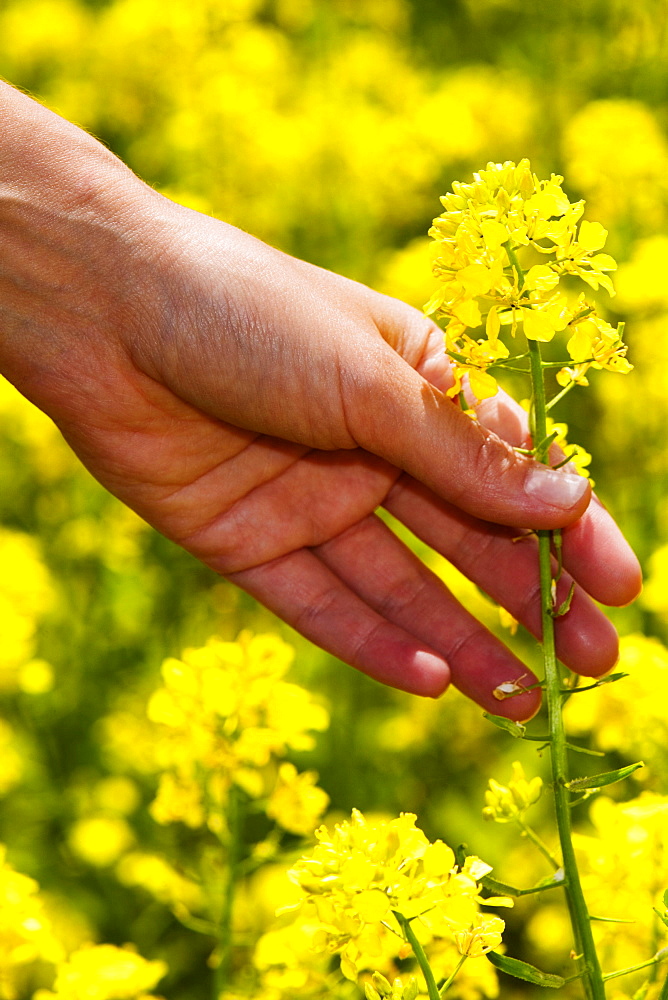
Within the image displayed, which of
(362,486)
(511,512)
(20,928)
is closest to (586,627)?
(511,512)

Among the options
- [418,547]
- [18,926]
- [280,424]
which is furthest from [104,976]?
[418,547]

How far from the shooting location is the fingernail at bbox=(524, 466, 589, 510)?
1.52 metres

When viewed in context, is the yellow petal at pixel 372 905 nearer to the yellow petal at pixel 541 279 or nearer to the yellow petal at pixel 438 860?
the yellow petal at pixel 438 860

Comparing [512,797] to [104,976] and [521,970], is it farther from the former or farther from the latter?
[104,976]

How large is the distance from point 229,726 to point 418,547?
53.5 inches

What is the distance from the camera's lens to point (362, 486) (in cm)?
212

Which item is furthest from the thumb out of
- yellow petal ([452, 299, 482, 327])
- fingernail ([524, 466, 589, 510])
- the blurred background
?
the blurred background

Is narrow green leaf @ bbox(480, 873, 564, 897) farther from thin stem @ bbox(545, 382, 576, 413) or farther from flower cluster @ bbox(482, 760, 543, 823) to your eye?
thin stem @ bbox(545, 382, 576, 413)

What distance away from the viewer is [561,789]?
→ 1262 millimetres

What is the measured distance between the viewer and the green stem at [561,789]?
4.02 feet

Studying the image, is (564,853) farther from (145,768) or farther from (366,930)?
(145,768)

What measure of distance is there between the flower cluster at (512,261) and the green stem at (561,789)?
5 cm

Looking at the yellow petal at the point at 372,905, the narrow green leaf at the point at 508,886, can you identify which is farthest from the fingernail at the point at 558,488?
the yellow petal at the point at 372,905

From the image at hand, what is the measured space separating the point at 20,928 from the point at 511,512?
2.92 feet
